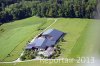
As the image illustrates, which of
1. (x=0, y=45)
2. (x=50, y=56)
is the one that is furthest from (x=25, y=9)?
(x=50, y=56)

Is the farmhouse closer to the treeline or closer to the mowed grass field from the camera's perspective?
the mowed grass field

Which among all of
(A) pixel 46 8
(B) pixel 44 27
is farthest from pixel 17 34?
(A) pixel 46 8

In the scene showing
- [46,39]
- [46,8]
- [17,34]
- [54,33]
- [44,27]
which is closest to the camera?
[46,39]

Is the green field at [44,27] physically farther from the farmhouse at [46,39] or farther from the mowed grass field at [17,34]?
the farmhouse at [46,39]

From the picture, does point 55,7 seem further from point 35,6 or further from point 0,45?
point 0,45

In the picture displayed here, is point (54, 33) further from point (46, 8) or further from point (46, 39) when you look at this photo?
point (46, 8)

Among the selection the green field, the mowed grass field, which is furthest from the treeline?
the mowed grass field
